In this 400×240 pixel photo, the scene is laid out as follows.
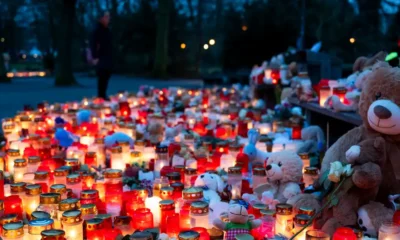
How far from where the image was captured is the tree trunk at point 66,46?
14234 millimetres

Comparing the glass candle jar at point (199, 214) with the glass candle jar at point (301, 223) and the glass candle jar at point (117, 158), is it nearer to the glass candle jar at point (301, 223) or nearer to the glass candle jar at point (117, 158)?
the glass candle jar at point (301, 223)

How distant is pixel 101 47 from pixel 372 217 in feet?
22.1

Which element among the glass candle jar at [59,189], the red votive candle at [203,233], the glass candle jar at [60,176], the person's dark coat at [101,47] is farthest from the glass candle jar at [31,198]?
the person's dark coat at [101,47]

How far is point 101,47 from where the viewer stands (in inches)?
344

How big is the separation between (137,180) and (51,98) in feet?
24.5

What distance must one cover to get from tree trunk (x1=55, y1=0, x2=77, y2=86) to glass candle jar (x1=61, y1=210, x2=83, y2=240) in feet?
40.5

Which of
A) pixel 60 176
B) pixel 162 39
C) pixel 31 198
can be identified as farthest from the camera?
pixel 162 39

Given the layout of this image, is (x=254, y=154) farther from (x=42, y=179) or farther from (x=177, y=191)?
(x=42, y=179)

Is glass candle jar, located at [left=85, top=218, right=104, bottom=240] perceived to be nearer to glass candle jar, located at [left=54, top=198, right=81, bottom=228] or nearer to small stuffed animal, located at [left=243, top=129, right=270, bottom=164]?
glass candle jar, located at [left=54, top=198, right=81, bottom=228]

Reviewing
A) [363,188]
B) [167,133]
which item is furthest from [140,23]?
[363,188]

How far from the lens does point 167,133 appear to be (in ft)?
18.0

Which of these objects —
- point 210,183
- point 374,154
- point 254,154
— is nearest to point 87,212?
point 210,183

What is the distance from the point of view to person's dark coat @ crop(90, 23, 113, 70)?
873cm

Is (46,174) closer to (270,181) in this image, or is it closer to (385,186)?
(270,181)
